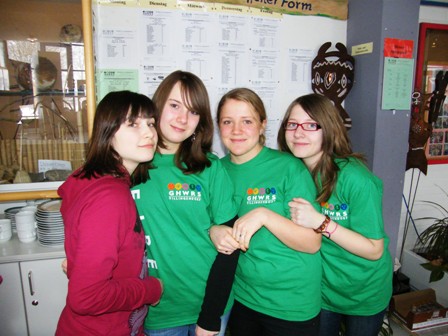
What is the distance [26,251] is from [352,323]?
5.35 feet

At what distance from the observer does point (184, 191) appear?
1258mm

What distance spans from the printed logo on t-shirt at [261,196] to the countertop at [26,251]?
107cm

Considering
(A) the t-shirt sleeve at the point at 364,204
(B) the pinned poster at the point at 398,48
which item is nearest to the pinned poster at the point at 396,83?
(B) the pinned poster at the point at 398,48

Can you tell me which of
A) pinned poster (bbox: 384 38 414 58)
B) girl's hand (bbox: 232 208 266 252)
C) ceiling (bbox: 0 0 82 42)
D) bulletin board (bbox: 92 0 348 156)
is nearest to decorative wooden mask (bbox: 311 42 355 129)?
bulletin board (bbox: 92 0 348 156)

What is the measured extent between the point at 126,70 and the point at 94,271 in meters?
1.44

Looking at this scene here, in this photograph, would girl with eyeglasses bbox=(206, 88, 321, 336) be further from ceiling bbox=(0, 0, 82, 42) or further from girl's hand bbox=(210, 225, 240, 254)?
ceiling bbox=(0, 0, 82, 42)

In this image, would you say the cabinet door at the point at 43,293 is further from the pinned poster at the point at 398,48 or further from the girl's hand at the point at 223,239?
the pinned poster at the point at 398,48

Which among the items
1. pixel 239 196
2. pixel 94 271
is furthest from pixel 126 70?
pixel 94 271

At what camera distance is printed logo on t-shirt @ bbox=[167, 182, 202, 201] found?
1.25 m

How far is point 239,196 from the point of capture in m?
1.33

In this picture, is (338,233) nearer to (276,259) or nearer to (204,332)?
(276,259)

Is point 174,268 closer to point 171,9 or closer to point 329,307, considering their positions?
point 329,307

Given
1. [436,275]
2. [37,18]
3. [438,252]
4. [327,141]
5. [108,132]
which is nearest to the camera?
[108,132]

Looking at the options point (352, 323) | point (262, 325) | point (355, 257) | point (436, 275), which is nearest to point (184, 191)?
point (262, 325)
